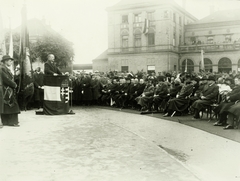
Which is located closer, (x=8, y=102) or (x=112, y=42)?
(x=8, y=102)

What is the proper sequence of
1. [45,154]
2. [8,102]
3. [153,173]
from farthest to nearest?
[8,102]
[45,154]
[153,173]

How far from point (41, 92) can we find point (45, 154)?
27.2ft

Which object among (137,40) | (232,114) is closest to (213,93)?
(232,114)

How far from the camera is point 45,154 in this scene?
531cm

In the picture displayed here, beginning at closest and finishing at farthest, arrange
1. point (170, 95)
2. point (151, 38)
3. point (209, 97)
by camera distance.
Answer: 1. point (209, 97)
2. point (170, 95)
3. point (151, 38)

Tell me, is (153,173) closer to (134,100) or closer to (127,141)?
(127,141)

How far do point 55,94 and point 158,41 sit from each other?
2539 centimetres

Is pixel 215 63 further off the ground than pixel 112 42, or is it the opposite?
pixel 112 42

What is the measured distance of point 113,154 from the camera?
17.7ft

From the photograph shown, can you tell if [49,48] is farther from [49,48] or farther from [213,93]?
[213,93]

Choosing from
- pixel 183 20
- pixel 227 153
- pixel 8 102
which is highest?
pixel 183 20

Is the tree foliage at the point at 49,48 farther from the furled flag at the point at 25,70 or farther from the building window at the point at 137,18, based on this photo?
the furled flag at the point at 25,70

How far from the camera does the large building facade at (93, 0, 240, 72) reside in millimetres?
32562

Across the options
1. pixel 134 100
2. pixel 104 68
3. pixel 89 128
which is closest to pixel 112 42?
pixel 104 68
